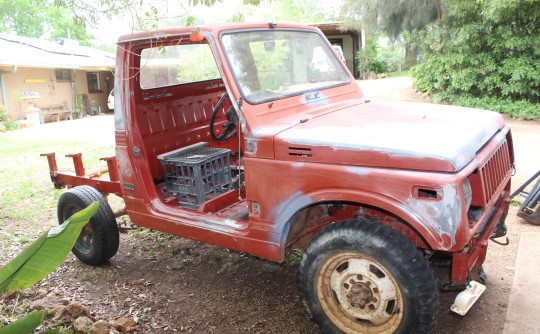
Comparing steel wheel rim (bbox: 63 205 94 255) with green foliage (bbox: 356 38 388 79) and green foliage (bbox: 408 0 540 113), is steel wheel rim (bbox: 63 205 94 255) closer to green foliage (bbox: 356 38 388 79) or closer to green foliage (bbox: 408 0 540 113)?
green foliage (bbox: 408 0 540 113)

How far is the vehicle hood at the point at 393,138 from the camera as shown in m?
2.49

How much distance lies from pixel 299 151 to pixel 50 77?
20.8 meters

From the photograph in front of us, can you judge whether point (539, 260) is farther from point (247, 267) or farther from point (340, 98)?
point (247, 267)

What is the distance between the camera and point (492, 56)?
11914 millimetres

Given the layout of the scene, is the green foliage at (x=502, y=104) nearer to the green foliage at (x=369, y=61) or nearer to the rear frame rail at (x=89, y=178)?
the rear frame rail at (x=89, y=178)

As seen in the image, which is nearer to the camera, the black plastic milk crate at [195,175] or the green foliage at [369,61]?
the black plastic milk crate at [195,175]

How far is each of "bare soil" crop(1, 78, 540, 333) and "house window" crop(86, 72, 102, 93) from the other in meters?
20.4

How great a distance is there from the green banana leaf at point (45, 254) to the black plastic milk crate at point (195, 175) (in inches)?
80.2

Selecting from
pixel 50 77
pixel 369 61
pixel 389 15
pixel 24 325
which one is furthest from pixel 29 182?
pixel 369 61

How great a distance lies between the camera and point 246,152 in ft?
10.1

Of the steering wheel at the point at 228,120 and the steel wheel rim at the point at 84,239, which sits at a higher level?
the steering wheel at the point at 228,120

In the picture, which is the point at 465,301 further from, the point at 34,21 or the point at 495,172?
the point at 34,21

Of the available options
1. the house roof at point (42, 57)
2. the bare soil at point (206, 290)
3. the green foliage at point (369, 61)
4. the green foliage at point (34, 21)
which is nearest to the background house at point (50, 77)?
the house roof at point (42, 57)

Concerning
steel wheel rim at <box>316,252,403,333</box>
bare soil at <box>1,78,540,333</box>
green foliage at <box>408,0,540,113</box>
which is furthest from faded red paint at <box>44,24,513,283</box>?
green foliage at <box>408,0,540,113</box>
